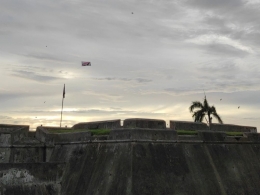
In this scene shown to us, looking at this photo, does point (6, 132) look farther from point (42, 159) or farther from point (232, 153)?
point (232, 153)

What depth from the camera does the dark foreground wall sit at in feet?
36.6

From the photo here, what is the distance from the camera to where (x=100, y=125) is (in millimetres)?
14781

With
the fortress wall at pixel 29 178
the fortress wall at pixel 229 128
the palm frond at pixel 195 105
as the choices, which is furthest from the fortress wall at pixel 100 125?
the palm frond at pixel 195 105

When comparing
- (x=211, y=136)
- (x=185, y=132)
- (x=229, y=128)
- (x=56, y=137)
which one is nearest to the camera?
(x=185, y=132)

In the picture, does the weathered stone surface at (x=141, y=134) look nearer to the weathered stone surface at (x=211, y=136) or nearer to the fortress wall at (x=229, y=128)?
the weathered stone surface at (x=211, y=136)

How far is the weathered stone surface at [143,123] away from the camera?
1284 centimetres

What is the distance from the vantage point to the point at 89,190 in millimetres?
11742

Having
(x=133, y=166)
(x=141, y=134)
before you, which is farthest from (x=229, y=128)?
(x=133, y=166)

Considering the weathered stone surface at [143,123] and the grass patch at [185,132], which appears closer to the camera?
the weathered stone surface at [143,123]

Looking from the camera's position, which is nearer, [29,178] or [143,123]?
[29,178]

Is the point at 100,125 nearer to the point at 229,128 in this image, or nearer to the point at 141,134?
the point at 141,134

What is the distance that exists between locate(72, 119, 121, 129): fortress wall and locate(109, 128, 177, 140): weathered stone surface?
1.35 metres

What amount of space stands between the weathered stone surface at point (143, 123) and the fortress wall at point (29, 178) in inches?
132

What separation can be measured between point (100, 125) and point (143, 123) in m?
2.77
